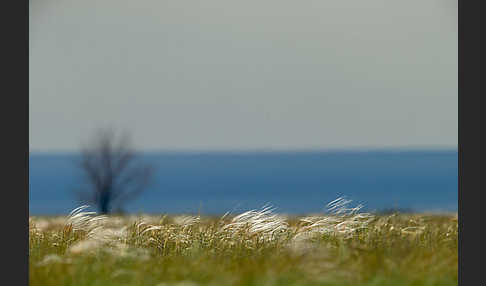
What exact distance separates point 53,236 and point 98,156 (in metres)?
16.1

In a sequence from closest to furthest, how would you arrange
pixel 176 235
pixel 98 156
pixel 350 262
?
A: pixel 350 262 < pixel 176 235 < pixel 98 156

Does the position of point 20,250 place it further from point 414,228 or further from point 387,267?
point 414,228

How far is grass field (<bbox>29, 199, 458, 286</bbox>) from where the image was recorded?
5.16m

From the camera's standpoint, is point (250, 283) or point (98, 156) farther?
point (98, 156)

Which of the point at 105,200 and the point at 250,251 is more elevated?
the point at 250,251

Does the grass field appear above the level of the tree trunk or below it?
above

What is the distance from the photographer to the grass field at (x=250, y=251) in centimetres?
516

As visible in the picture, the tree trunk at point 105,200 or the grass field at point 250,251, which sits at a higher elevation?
the grass field at point 250,251

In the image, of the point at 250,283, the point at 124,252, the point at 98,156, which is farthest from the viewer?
the point at 98,156

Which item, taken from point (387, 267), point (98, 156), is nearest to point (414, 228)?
point (387, 267)

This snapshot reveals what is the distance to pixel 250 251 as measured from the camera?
628 centimetres

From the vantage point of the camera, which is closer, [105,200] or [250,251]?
[250,251]

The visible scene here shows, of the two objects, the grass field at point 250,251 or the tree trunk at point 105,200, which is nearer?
the grass field at point 250,251

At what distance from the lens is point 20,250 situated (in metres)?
5.95
